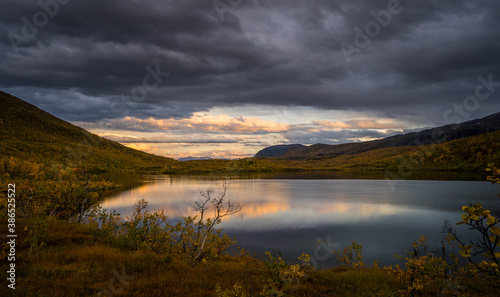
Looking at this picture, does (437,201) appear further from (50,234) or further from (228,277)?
(50,234)

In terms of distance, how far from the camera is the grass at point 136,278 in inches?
484

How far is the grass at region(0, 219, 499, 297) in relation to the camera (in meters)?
12.3

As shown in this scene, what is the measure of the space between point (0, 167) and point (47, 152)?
402 feet

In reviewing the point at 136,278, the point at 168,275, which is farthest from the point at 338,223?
the point at 136,278

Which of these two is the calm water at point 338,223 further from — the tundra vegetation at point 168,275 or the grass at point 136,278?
the tundra vegetation at point 168,275

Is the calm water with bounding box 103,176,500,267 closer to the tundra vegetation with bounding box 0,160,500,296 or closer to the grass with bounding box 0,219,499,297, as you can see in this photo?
the grass with bounding box 0,219,499,297

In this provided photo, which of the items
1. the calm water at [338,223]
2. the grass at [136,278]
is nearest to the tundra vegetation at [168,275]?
the grass at [136,278]

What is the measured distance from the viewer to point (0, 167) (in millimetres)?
93812

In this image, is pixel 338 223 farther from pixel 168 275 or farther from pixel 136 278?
pixel 136 278

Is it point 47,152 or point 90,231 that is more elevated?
point 47,152

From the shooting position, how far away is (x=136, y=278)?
14555mm

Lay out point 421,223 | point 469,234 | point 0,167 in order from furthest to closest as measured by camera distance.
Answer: point 0,167 < point 421,223 < point 469,234

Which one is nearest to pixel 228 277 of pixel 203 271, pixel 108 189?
pixel 203 271

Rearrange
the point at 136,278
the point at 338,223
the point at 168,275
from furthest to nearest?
the point at 338,223 → the point at 168,275 → the point at 136,278
